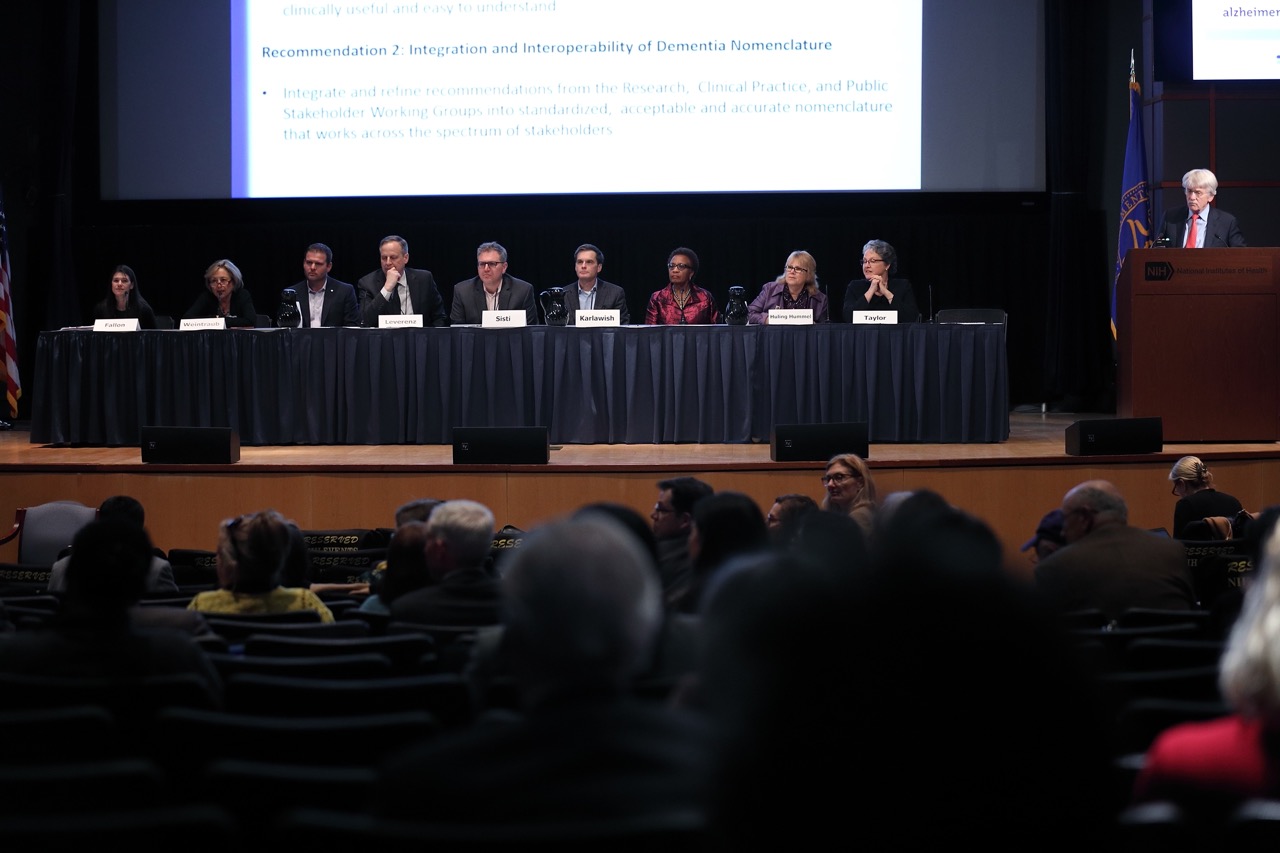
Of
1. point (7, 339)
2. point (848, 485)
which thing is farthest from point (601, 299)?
point (7, 339)

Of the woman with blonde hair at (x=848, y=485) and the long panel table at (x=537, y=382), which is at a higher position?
the long panel table at (x=537, y=382)

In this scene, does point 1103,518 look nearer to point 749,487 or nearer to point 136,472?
point 749,487

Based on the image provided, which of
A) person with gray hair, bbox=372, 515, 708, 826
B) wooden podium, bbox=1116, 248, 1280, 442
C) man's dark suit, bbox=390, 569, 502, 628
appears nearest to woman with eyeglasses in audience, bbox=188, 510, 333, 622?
man's dark suit, bbox=390, 569, 502, 628

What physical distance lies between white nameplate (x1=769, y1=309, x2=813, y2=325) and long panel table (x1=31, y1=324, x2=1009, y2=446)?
0.05 m

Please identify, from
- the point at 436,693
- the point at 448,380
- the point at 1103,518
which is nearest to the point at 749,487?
the point at 448,380

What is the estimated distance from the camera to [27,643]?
→ 248 cm

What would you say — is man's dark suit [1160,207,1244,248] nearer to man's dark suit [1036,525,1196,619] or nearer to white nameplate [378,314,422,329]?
white nameplate [378,314,422,329]

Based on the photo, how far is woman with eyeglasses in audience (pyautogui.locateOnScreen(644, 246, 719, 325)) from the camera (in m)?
7.86

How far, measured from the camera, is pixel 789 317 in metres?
7.45

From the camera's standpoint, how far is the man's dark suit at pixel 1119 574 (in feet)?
11.7

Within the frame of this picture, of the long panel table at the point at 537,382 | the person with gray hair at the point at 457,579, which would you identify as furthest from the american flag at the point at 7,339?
the person with gray hair at the point at 457,579

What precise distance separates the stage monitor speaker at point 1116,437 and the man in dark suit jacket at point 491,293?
313 cm

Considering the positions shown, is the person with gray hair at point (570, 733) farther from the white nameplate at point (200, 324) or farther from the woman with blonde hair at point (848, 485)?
the white nameplate at point (200, 324)

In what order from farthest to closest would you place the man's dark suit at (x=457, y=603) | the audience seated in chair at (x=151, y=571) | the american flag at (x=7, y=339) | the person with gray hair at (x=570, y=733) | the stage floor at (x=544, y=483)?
the american flag at (x=7, y=339) → the stage floor at (x=544, y=483) → the audience seated in chair at (x=151, y=571) → the man's dark suit at (x=457, y=603) → the person with gray hair at (x=570, y=733)
